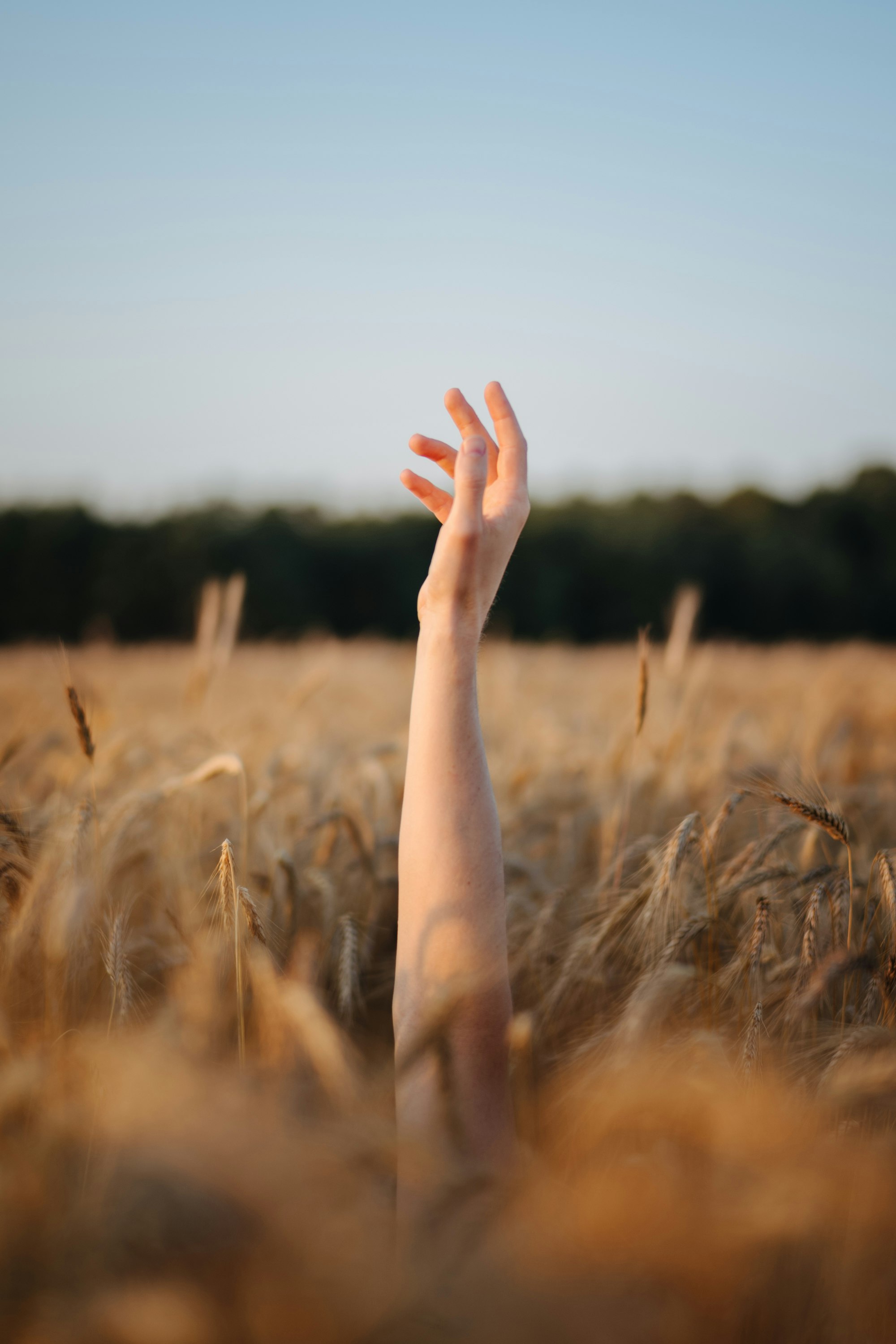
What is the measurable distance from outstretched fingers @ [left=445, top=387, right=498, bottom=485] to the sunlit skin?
0.16 m

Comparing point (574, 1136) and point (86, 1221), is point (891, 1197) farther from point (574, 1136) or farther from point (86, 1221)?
point (86, 1221)

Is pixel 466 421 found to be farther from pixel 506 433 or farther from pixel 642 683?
pixel 642 683

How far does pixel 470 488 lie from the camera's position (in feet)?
3.46

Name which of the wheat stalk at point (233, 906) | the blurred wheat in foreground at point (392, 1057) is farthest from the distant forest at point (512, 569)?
the wheat stalk at point (233, 906)

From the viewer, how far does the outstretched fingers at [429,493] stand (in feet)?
4.22

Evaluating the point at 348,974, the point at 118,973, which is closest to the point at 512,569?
the point at 348,974

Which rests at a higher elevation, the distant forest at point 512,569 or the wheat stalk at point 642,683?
the distant forest at point 512,569

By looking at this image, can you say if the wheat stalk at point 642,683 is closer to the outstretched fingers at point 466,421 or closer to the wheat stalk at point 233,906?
the outstretched fingers at point 466,421

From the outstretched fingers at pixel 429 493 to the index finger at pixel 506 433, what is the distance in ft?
0.35

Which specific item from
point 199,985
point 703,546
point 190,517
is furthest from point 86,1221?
point 703,546

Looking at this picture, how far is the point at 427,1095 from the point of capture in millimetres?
900

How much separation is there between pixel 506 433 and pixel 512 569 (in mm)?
18820

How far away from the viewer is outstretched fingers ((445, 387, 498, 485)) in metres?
1.24

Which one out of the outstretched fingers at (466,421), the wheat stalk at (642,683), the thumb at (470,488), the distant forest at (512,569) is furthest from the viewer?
the distant forest at (512,569)
